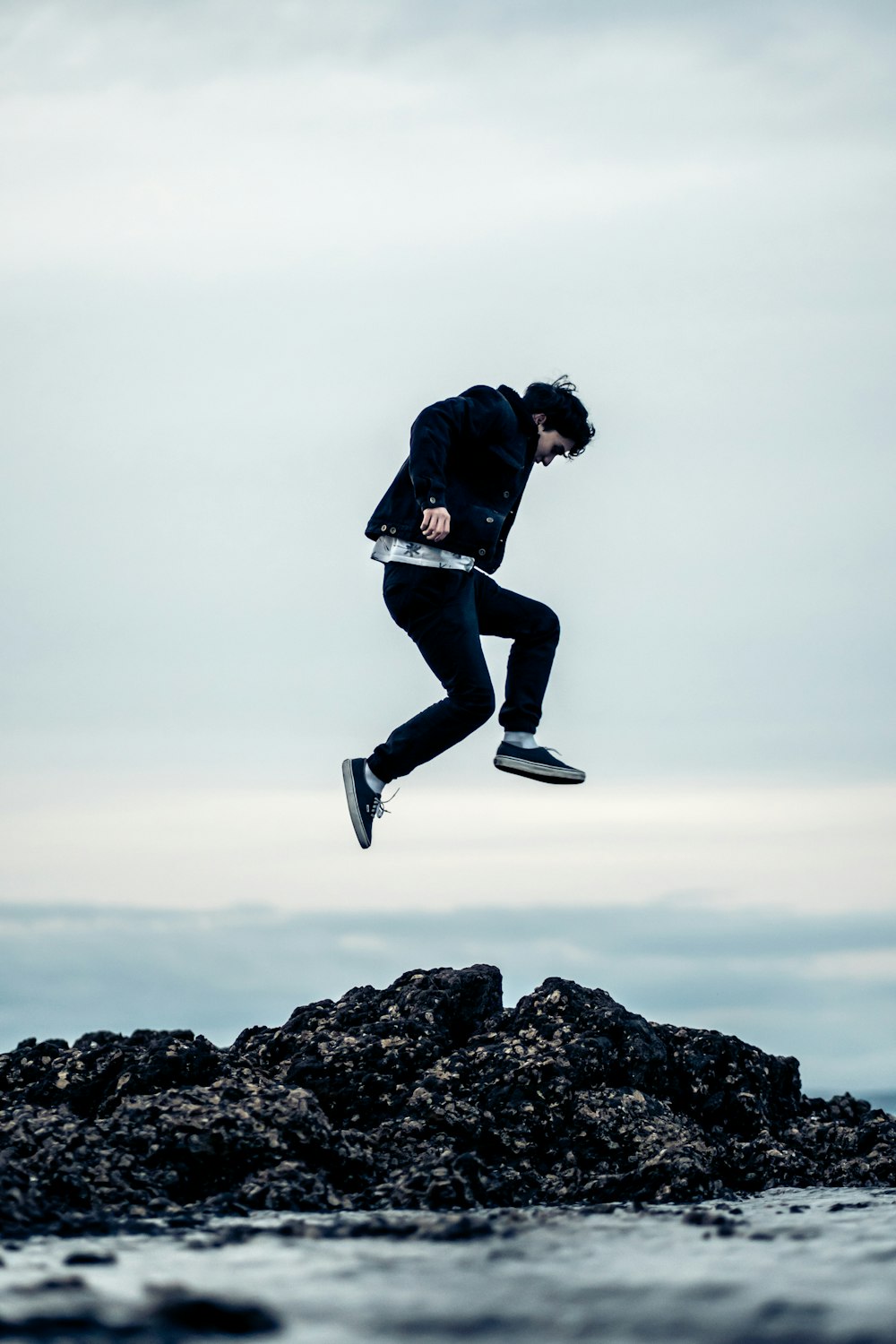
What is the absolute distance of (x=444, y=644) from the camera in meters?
8.43

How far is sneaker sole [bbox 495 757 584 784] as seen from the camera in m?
8.59

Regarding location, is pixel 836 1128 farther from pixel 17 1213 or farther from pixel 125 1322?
pixel 125 1322

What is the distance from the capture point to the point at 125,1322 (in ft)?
10.5

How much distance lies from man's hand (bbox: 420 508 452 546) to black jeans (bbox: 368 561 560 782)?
0.63 m

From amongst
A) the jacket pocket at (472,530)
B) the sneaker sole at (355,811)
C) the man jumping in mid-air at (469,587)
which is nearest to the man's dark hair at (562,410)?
the man jumping in mid-air at (469,587)

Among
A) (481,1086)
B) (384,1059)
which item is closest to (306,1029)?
(384,1059)

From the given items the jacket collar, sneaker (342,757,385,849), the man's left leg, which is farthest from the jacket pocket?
sneaker (342,757,385,849)

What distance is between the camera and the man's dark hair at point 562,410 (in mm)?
8859

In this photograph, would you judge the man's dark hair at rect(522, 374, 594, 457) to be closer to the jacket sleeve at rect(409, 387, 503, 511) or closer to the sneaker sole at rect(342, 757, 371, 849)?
the jacket sleeve at rect(409, 387, 503, 511)

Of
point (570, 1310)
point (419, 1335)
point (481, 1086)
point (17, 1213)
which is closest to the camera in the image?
point (419, 1335)

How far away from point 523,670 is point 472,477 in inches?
48.5

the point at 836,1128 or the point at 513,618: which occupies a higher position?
the point at 513,618

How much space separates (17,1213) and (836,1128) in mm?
5230

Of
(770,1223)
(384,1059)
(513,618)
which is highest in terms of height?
(513,618)
